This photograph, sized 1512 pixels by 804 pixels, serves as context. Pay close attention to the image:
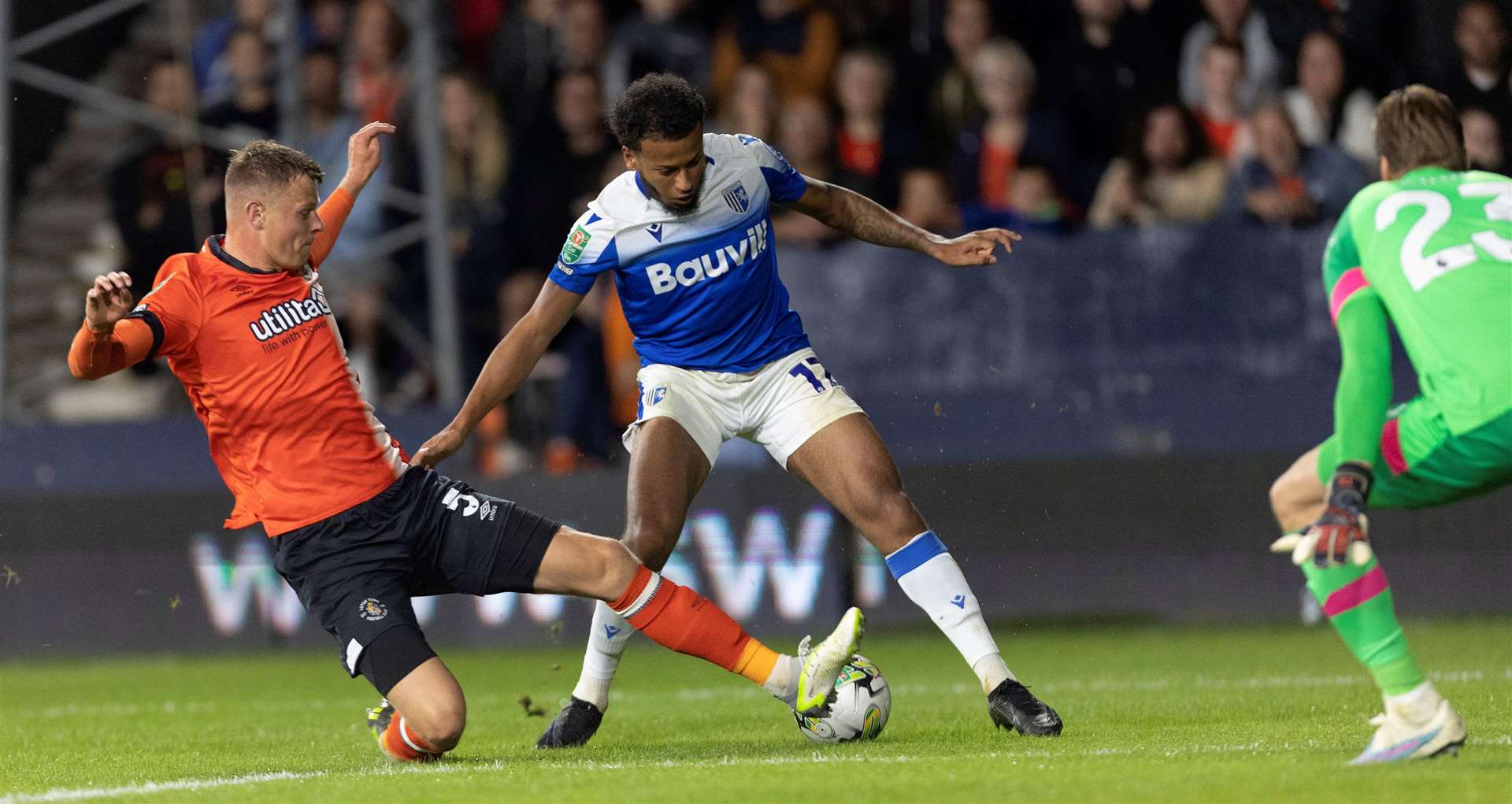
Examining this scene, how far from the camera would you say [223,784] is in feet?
17.8

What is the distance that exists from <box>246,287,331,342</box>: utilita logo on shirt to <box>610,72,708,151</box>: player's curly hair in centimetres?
110

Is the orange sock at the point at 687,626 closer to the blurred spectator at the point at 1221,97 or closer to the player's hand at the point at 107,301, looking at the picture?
the player's hand at the point at 107,301

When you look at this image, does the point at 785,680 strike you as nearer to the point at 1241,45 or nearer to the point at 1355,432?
the point at 1355,432

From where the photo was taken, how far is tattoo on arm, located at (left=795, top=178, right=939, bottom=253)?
259 inches

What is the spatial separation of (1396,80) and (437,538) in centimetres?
700

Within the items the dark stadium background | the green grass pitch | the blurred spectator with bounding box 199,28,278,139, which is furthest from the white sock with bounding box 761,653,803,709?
the blurred spectator with bounding box 199,28,278,139

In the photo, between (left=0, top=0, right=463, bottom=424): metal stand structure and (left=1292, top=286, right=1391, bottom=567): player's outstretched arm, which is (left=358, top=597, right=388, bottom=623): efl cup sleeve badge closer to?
(left=1292, top=286, right=1391, bottom=567): player's outstretched arm

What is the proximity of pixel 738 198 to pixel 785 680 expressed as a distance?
1637 millimetres

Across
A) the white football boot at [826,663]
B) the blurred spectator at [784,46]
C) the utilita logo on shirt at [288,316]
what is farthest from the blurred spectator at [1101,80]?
the utilita logo on shirt at [288,316]

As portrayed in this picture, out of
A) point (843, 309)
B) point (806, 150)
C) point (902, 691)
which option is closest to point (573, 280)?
point (902, 691)

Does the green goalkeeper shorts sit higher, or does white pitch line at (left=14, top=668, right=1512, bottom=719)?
the green goalkeeper shorts

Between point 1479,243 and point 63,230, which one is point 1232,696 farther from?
point 63,230

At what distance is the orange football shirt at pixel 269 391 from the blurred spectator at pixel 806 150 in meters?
5.89

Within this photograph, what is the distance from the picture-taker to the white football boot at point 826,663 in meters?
5.72
